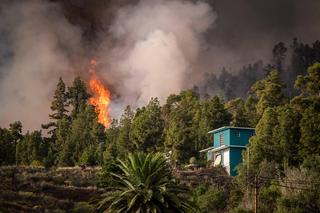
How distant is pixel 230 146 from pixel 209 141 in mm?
10932

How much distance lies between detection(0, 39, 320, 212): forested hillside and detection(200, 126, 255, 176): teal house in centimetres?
340

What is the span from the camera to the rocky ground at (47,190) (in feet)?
216

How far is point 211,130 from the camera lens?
10406 cm

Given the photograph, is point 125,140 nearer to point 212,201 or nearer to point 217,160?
point 217,160

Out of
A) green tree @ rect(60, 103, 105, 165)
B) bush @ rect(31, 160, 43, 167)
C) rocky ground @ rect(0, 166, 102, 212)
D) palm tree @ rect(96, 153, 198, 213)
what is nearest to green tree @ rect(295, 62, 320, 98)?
rocky ground @ rect(0, 166, 102, 212)

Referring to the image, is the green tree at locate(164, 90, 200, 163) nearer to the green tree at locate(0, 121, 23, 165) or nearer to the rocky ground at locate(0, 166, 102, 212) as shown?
the rocky ground at locate(0, 166, 102, 212)

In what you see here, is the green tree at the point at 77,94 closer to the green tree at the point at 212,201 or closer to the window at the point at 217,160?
the window at the point at 217,160

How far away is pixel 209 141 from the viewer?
103 metres

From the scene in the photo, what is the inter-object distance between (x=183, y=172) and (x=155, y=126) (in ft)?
69.7

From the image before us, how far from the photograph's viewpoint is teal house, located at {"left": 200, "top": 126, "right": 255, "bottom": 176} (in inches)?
3622

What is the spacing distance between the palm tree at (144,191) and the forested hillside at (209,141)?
0.48 meters

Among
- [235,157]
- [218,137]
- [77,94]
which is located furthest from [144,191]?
[77,94]

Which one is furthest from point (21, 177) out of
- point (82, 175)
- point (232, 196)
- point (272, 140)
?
point (272, 140)

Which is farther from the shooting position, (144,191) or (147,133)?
(147,133)
